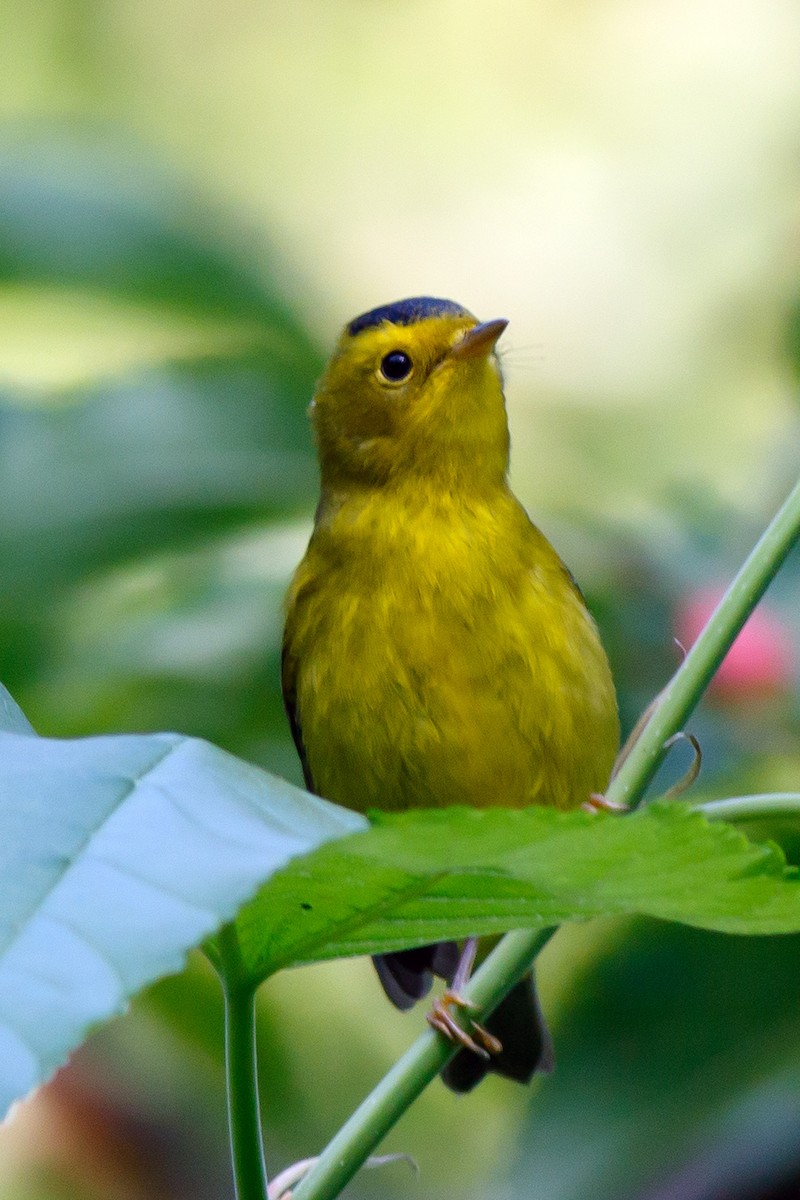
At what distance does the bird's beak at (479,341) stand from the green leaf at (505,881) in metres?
1.32

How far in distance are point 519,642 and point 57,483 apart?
0.78m

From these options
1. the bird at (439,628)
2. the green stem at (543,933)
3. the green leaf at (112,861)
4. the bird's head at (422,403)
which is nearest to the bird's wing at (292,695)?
the bird at (439,628)

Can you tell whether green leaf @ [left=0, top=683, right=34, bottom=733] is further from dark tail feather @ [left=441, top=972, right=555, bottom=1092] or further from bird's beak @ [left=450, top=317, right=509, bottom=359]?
dark tail feather @ [left=441, top=972, right=555, bottom=1092]

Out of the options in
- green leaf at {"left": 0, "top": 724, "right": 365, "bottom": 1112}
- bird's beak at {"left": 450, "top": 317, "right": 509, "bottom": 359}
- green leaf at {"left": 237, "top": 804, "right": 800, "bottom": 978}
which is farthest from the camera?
bird's beak at {"left": 450, "top": 317, "right": 509, "bottom": 359}

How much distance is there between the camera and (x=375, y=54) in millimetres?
4707

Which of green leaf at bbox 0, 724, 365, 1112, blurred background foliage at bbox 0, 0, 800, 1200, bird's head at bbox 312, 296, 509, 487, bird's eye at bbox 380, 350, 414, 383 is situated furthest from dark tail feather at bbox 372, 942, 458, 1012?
green leaf at bbox 0, 724, 365, 1112

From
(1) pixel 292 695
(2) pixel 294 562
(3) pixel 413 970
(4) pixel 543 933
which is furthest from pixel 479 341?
(4) pixel 543 933

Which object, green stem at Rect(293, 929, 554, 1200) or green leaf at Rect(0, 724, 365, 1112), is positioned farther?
green stem at Rect(293, 929, 554, 1200)

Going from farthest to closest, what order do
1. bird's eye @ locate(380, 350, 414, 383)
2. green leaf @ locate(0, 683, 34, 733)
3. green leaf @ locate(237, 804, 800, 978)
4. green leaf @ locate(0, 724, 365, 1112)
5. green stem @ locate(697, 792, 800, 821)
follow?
bird's eye @ locate(380, 350, 414, 383) → green stem @ locate(697, 792, 800, 821) → green leaf @ locate(0, 683, 34, 733) → green leaf @ locate(237, 804, 800, 978) → green leaf @ locate(0, 724, 365, 1112)

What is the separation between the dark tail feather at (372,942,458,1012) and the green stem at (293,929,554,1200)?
123 centimetres

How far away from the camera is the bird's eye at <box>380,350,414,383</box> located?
216cm

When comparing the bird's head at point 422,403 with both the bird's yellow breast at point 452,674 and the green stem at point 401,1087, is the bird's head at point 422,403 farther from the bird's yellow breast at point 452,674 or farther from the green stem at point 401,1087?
the green stem at point 401,1087

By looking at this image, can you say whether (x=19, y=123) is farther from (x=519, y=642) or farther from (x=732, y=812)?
(x=732, y=812)

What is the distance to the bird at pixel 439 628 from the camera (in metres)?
1.88
